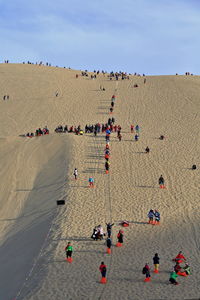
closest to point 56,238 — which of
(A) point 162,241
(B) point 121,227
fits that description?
(B) point 121,227

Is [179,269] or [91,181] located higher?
[91,181]

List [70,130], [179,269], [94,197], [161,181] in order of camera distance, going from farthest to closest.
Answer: [70,130]
[161,181]
[94,197]
[179,269]

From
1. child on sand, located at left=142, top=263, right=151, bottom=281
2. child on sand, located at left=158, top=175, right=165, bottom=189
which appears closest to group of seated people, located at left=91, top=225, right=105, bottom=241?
child on sand, located at left=142, top=263, right=151, bottom=281

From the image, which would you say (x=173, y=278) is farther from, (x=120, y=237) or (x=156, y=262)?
(x=120, y=237)

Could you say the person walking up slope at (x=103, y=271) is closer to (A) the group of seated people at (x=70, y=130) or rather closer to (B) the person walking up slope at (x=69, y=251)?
(B) the person walking up slope at (x=69, y=251)

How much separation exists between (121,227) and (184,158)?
13041 millimetres

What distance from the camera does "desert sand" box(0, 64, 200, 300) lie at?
690 inches

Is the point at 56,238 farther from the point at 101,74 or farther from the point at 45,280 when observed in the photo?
the point at 101,74

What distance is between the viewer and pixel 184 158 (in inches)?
1346

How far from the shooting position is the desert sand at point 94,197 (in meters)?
17.5

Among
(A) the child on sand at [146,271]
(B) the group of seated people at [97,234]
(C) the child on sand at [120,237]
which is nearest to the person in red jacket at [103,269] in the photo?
(A) the child on sand at [146,271]

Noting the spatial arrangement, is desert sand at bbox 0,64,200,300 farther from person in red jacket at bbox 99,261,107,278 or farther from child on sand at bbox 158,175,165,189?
person in red jacket at bbox 99,261,107,278

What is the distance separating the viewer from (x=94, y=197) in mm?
26875

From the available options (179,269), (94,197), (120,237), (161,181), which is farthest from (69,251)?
(161,181)
